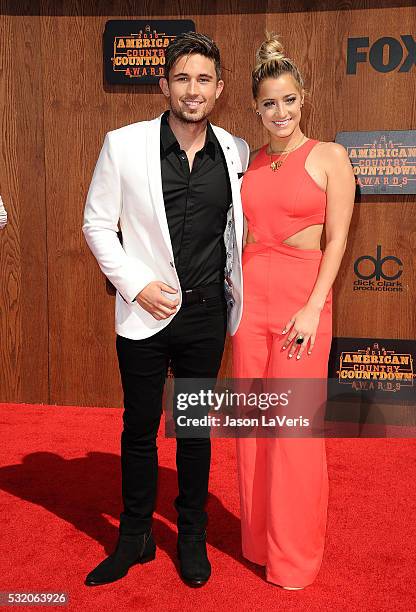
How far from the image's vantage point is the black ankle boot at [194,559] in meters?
2.41

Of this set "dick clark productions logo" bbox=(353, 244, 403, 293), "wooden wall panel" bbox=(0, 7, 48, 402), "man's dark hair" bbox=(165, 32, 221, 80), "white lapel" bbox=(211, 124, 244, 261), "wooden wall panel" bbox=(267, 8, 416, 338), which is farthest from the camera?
"wooden wall panel" bbox=(0, 7, 48, 402)

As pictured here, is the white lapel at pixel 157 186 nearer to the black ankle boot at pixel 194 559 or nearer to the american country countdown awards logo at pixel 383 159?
the black ankle boot at pixel 194 559

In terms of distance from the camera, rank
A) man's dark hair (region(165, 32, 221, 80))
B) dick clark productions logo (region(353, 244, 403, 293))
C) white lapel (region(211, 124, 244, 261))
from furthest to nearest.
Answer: dick clark productions logo (region(353, 244, 403, 293)) < white lapel (region(211, 124, 244, 261)) < man's dark hair (region(165, 32, 221, 80))

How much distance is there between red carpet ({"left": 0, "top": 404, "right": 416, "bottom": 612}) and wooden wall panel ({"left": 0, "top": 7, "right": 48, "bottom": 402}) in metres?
0.58

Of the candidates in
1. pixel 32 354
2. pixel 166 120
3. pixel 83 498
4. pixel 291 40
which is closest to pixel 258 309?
pixel 166 120

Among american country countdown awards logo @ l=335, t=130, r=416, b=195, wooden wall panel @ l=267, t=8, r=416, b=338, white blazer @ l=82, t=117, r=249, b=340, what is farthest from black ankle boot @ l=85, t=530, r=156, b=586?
american country countdown awards logo @ l=335, t=130, r=416, b=195

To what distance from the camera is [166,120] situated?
2357mm

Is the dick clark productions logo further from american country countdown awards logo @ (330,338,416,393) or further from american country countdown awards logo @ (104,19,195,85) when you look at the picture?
american country countdown awards logo @ (104,19,195,85)

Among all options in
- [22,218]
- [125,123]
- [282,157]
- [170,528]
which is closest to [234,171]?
[282,157]

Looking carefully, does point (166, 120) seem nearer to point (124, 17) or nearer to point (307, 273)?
point (307, 273)

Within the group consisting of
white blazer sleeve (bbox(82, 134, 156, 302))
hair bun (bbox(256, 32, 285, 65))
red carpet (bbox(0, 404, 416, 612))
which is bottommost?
red carpet (bbox(0, 404, 416, 612))

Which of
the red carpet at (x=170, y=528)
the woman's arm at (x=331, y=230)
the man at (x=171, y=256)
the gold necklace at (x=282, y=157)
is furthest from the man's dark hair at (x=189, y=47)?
the red carpet at (x=170, y=528)

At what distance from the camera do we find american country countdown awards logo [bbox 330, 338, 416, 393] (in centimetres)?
417

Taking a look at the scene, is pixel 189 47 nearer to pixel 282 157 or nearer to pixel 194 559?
pixel 282 157
